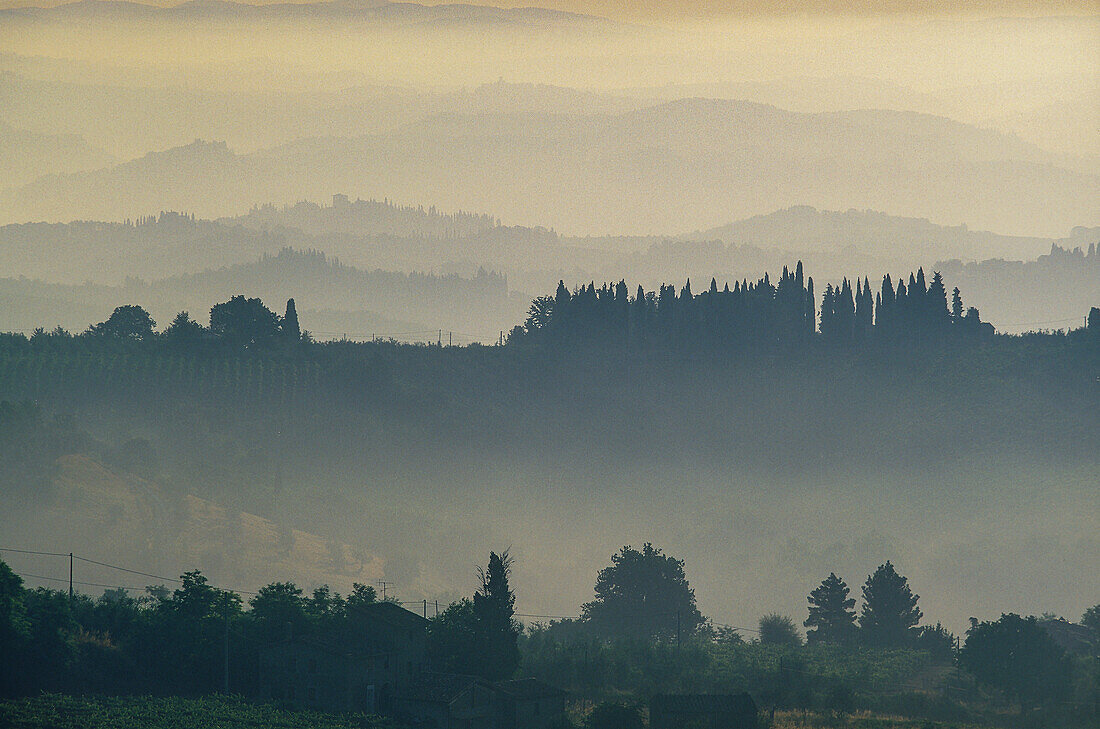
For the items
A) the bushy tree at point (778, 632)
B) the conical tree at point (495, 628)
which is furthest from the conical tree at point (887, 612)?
the conical tree at point (495, 628)

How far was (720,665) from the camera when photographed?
14288 centimetres

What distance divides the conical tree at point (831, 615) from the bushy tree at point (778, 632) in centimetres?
485

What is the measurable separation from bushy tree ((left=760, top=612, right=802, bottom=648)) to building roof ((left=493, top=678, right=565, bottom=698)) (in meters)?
71.0

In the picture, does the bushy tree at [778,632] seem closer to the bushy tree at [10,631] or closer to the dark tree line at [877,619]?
the dark tree line at [877,619]

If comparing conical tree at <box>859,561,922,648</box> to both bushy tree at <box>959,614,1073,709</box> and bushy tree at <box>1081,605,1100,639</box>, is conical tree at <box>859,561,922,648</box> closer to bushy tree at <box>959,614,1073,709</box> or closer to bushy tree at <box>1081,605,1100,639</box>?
bushy tree at <box>1081,605,1100,639</box>

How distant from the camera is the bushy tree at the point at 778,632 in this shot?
589 ft

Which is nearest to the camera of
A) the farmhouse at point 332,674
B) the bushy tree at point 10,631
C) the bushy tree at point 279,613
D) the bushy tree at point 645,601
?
the bushy tree at point 10,631

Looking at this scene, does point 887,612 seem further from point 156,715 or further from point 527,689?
point 156,715

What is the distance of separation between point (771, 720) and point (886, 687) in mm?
26361

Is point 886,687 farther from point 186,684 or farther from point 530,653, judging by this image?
point 186,684

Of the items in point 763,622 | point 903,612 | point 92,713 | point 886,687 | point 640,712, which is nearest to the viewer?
point 92,713

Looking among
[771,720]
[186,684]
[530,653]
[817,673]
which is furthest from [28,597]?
[817,673]

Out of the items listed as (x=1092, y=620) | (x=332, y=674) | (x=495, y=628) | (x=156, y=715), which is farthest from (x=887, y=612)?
(x=156, y=715)

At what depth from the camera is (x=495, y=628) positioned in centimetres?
12300
